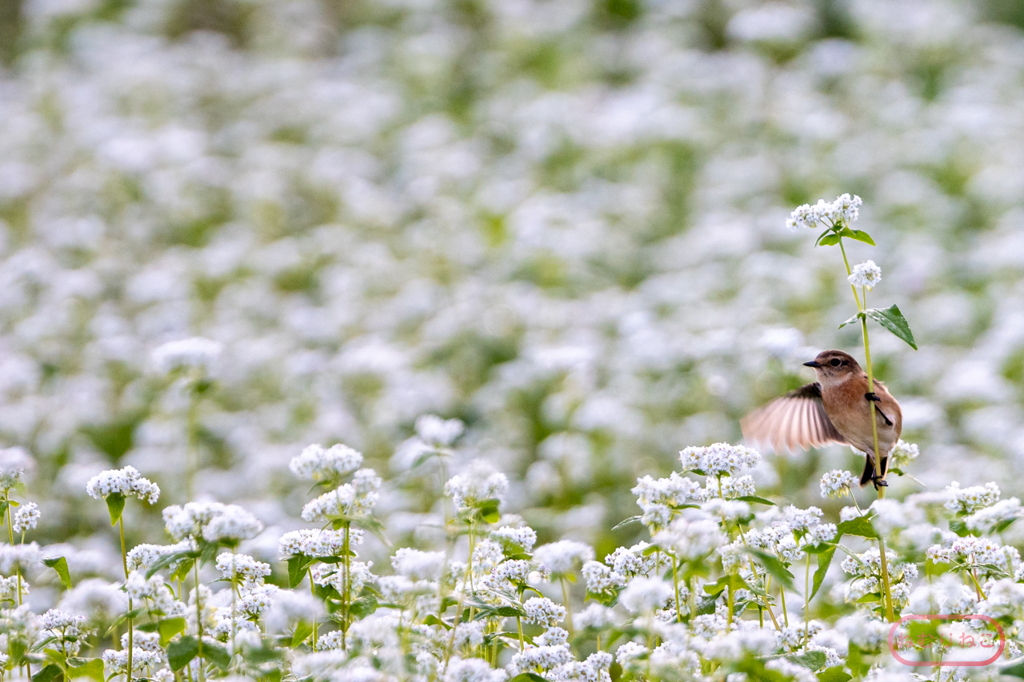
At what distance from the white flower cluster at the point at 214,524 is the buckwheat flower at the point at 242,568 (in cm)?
14

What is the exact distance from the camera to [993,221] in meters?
7.43

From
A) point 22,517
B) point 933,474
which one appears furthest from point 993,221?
point 22,517

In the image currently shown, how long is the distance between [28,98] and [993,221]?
9754 millimetres

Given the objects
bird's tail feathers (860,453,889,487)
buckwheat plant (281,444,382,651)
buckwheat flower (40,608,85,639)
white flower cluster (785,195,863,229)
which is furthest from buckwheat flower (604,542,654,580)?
buckwheat flower (40,608,85,639)

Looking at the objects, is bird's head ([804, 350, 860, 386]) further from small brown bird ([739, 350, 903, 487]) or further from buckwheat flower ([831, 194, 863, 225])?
buckwheat flower ([831, 194, 863, 225])

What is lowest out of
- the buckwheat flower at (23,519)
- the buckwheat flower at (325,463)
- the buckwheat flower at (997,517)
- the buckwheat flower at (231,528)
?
the buckwheat flower at (23,519)

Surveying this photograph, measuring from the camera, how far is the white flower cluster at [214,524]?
1.88 meters

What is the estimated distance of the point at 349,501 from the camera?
7.41ft

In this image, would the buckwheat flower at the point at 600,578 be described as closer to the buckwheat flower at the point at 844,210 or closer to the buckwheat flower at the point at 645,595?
A: the buckwheat flower at the point at 645,595

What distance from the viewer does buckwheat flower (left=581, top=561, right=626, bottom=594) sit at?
2.20m

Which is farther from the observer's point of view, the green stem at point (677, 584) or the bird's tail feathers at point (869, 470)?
the bird's tail feathers at point (869, 470)

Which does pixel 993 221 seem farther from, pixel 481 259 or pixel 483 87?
pixel 483 87

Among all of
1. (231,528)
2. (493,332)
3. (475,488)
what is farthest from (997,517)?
(493,332)

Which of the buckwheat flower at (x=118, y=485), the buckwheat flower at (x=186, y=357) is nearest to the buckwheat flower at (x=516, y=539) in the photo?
the buckwheat flower at (x=118, y=485)
